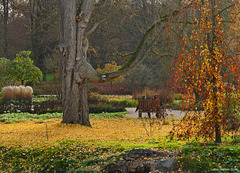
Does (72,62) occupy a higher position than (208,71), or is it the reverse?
(72,62)

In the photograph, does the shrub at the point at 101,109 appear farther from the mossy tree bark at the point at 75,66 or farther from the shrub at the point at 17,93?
the mossy tree bark at the point at 75,66

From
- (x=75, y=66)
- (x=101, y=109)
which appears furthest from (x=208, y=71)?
(x=101, y=109)

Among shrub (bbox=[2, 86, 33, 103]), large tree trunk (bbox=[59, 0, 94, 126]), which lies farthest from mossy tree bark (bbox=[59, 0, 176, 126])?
shrub (bbox=[2, 86, 33, 103])

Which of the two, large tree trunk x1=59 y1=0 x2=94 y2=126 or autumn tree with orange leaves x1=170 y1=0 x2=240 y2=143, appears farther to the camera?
large tree trunk x1=59 y1=0 x2=94 y2=126

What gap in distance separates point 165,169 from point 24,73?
17.2 m

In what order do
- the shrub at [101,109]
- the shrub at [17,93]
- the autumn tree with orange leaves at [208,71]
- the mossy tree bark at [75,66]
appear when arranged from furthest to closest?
the shrub at [17,93]
the shrub at [101,109]
the mossy tree bark at [75,66]
the autumn tree with orange leaves at [208,71]

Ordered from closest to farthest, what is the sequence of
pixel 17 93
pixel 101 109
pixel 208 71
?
pixel 208 71, pixel 101 109, pixel 17 93

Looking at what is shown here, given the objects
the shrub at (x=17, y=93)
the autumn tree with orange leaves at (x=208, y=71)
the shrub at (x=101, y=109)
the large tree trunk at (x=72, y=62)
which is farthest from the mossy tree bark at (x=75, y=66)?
the shrub at (x=17, y=93)

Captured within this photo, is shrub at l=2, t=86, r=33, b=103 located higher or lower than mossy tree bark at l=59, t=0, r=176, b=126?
lower

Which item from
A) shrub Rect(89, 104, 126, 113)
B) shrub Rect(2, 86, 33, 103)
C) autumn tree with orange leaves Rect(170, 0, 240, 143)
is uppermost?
autumn tree with orange leaves Rect(170, 0, 240, 143)

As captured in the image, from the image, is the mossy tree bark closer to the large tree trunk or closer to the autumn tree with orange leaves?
the large tree trunk

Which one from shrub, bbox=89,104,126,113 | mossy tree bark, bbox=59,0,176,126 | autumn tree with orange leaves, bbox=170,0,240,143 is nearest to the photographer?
autumn tree with orange leaves, bbox=170,0,240,143

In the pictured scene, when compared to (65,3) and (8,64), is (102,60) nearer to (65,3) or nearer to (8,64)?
(8,64)

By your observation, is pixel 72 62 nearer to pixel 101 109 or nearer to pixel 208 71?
pixel 208 71
